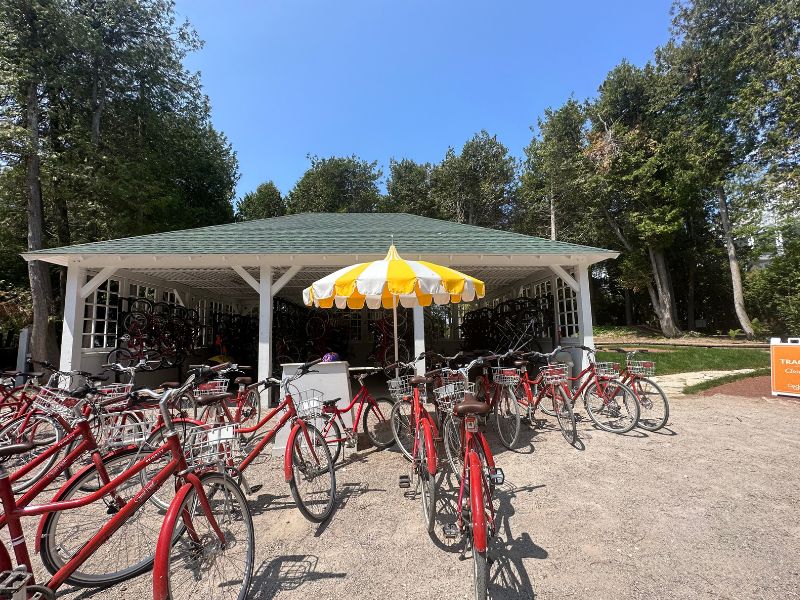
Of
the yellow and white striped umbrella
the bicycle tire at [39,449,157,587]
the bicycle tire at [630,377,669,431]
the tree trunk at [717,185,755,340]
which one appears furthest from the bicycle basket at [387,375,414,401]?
the tree trunk at [717,185,755,340]

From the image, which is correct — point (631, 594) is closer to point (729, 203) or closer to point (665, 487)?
point (665, 487)

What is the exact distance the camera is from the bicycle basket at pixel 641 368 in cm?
474

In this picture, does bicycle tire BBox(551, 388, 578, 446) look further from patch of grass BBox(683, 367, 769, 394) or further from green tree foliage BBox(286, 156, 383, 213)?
green tree foliage BBox(286, 156, 383, 213)

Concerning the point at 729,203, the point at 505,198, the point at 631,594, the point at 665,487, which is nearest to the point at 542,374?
the point at 665,487

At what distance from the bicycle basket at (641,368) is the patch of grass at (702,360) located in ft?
19.0

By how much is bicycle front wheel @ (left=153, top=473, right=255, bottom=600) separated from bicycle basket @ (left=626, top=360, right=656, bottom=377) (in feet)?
15.6

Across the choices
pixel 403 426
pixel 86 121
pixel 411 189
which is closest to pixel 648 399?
pixel 403 426

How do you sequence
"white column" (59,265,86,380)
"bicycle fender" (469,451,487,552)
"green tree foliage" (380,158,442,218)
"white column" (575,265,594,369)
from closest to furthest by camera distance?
"bicycle fender" (469,451,487,552) → "white column" (59,265,86,380) → "white column" (575,265,594,369) → "green tree foliage" (380,158,442,218)

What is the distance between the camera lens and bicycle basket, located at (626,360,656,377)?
187 inches

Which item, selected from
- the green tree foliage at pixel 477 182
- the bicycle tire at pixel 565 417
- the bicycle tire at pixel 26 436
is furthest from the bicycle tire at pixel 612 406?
the green tree foliage at pixel 477 182

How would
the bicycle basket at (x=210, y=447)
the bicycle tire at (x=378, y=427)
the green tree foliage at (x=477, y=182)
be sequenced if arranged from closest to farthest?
the bicycle basket at (x=210, y=447), the bicycle tire at (x=378, y=427), the green tree foliage at (x=477, y=182)

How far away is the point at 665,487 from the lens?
11.1 feet

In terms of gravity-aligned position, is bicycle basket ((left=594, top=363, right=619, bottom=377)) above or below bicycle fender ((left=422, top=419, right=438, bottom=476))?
above

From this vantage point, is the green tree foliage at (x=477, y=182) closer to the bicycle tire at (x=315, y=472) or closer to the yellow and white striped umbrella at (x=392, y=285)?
the yellow and white striped umbrella at (x=392, y=285)
